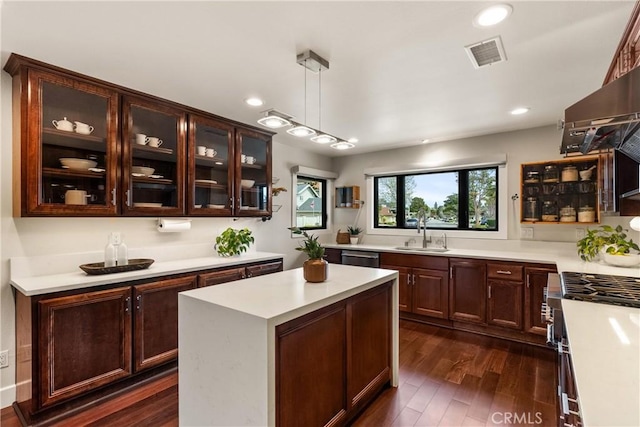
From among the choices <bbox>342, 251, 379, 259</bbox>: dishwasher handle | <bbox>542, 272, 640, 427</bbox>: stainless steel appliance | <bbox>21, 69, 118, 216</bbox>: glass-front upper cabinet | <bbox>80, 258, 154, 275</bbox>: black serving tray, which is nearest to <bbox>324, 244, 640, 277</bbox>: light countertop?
<bbox>342, 251, 379, 259</bbox>: dishwasher handle

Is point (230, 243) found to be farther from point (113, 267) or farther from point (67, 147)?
point (67, 147)

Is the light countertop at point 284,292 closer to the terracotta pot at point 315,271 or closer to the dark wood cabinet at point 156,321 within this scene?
the terracotta pot at point 315,271

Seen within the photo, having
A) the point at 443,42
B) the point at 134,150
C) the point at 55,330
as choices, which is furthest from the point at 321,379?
the point at 134,150

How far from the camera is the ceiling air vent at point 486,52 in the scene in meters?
1.85

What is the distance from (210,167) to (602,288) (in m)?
3.15

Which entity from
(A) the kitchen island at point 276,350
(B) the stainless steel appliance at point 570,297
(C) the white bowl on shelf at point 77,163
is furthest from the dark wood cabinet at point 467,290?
(C) the white bowl on shelf at point 77,163

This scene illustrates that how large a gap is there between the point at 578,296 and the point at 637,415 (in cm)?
113

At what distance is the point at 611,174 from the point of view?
2418 millimetres

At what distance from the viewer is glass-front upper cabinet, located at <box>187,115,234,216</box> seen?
9.91ft

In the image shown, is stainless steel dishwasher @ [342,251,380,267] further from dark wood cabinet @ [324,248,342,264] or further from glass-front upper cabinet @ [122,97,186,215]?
glass-front upper cabinet @ [122,97,186,215]

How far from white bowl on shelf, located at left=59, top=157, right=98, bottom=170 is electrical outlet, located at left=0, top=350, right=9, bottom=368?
1.35m

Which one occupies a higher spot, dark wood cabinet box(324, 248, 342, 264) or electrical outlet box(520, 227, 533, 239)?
electrical outlet box(520, 227, 533, 239)

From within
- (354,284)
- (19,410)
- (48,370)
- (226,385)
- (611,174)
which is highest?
(611,174)

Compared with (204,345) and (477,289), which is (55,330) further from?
(477,289)
